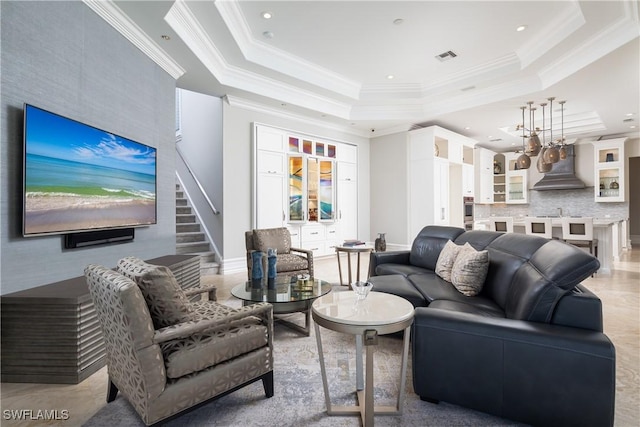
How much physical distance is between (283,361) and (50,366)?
57.7 inches

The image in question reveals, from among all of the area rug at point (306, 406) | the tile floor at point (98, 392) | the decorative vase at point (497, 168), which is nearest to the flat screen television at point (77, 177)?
the tile floor at point (98, 392)

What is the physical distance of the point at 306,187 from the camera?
608cm

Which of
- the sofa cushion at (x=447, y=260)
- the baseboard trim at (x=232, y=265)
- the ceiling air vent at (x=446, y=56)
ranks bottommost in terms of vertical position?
the baseboard trim at (x=232, y=265)

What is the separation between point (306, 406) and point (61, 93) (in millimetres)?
2871

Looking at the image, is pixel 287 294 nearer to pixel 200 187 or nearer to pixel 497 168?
pixel 200 187

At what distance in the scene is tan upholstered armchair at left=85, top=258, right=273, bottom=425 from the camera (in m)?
1.37

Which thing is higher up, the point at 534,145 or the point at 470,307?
the point at 534,145

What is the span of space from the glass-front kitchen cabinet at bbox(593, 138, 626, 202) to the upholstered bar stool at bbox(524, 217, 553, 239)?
3647 mm

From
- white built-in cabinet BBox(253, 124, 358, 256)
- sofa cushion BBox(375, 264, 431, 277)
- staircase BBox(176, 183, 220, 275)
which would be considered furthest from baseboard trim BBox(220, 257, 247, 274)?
sofa cushion BBox(375, 264, 431, 277)

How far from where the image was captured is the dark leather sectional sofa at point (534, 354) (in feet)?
4.49

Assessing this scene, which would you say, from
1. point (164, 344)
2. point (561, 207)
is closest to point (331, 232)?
point (164, 344)

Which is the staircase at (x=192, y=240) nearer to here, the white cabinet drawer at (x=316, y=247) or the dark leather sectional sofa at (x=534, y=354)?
the white cabinet drawer at (x=316, y=247)

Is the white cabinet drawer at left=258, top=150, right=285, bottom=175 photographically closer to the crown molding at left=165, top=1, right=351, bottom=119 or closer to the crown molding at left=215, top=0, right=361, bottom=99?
the crown molding at left=165, top=1, right=351, bottom=119

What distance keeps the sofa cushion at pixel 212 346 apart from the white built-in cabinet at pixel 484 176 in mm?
8197
